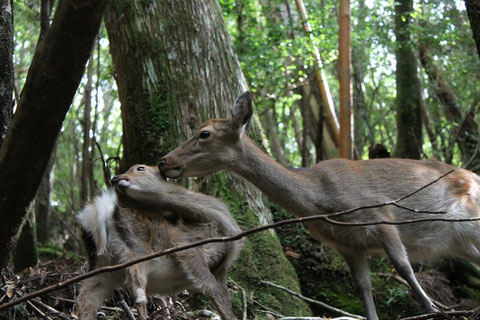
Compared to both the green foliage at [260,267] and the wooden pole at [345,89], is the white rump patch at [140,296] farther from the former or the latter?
the wooden pole at [345,89]

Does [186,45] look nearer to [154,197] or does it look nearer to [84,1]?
[154,197]

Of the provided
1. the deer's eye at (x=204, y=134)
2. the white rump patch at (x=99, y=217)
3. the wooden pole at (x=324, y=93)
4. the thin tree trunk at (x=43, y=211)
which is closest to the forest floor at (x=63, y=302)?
the white rump patch at (x=99, y=217)

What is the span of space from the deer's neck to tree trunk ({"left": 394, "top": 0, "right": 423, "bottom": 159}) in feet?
26.0

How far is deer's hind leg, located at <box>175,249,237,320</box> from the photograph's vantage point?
4.90m

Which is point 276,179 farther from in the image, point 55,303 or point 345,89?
point 345,89

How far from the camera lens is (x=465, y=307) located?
22.4 ft

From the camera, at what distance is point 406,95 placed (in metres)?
14.8

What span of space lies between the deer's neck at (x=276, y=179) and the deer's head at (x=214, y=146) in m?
0.12

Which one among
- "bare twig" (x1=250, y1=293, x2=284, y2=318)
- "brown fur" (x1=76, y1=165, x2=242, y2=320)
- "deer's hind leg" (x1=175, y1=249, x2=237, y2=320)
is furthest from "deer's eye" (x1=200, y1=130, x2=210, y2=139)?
"bare twig" (x1=250, y1=293, x2=284, y2=318)

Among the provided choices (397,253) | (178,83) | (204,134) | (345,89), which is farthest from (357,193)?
(345,89)

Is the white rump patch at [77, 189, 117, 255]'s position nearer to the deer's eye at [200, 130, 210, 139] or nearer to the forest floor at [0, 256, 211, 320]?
the forest floor at [0, 256, 211, 320]

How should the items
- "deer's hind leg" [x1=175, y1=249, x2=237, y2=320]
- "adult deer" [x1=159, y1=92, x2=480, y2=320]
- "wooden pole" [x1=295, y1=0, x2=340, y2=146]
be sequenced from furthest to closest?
1. "wooden pole" [x1=295, y1=0, x2=340, y2=146]
2. "adult deer" [x1=159, y1=92, x2=480, y2=320]
3. "deer's hind leg" [x1=175, y1=249, x2=237, y2=320]

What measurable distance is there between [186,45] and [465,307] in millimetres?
4768

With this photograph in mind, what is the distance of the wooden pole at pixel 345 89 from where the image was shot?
12367 mm
